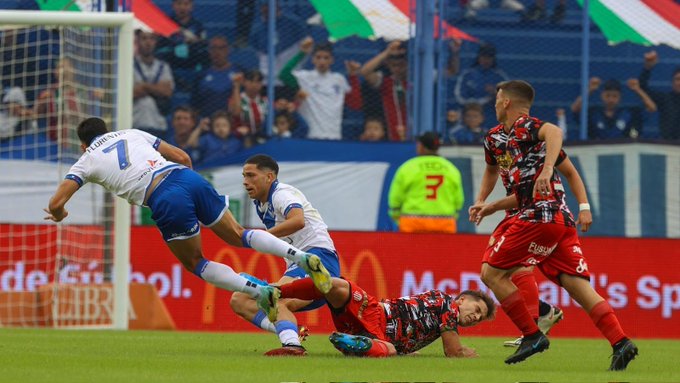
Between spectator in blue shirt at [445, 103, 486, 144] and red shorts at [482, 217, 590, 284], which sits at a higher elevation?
spectator in blue shirt at [445, 103, 486, 144]

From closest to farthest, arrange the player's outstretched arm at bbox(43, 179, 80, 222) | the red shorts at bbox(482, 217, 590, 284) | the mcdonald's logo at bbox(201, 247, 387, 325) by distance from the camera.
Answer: the red shorts at bbox(482, 217, 590, 284), the player's outstretched arm at bbox(43, 179, 80, 222), the mcdonald's logo at bbox(201, 247, 387, 325)

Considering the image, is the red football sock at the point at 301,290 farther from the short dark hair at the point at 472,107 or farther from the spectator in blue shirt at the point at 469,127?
the short dark hair at the point at 472,107

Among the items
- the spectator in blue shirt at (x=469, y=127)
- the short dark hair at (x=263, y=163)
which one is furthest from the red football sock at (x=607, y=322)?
the spectator in blue shirt at (x=469, y=127)

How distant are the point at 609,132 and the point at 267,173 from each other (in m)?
9.52

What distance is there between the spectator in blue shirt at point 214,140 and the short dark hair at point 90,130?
6962 mm

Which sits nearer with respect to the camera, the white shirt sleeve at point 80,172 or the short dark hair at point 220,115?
the white shirt sleeve at point 80,172

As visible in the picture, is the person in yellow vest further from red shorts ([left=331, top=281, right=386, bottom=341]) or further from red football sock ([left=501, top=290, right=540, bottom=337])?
red football sock ([left=501, top=290, right=540, bottom=337])

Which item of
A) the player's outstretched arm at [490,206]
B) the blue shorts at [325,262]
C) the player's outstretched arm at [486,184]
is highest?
the player's outstretched arm at [486,184]

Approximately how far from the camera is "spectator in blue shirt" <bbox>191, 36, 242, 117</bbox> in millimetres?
17438

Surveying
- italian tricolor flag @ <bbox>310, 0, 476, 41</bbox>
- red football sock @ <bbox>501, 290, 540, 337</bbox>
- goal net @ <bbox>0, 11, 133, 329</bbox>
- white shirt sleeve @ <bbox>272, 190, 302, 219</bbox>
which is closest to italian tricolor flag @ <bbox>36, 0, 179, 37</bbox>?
italian tricolor flag @ <bbox>310, 0, 476, 41</bbox>

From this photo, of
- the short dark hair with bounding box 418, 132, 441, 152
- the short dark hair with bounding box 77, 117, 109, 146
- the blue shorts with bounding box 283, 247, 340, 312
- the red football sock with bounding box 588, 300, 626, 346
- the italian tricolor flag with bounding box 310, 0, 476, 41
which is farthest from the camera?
the italian tricolor flag with bounding box 310, 0, 476, 41

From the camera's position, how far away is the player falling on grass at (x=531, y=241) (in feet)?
28.2

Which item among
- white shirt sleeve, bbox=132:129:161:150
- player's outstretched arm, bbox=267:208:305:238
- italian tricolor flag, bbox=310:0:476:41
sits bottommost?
player's outstretched arm, bbox=267:208:305:238

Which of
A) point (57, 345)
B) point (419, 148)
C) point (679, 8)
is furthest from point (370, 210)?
point (57, 345)
